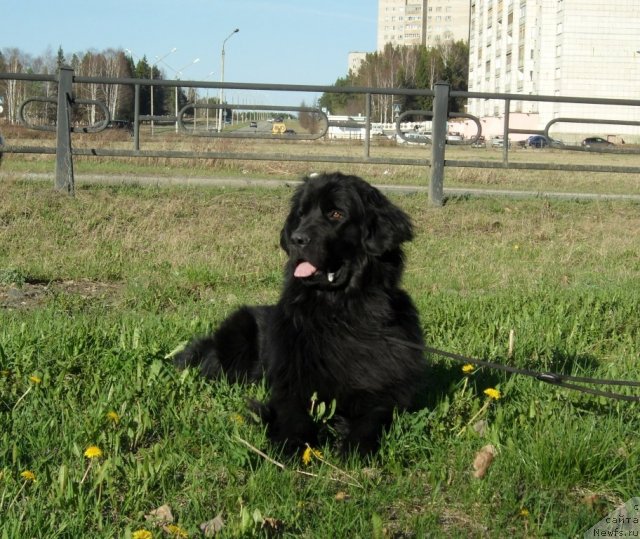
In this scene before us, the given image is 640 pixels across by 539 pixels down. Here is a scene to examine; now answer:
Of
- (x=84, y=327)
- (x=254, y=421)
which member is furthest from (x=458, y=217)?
(x=254, y=421)

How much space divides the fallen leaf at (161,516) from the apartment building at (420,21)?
A: 18370cm

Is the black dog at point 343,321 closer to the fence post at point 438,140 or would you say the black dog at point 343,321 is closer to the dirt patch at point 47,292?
the dirt patch at point 47,292

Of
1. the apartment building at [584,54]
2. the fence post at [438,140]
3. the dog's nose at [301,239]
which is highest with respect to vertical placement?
the apartment building at [584,54]

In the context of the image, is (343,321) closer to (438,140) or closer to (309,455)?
(309,455)

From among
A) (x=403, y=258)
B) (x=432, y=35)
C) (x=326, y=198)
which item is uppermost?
(x=432, y=35)

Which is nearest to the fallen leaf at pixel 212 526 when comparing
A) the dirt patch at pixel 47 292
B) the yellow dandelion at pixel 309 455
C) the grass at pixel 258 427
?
the grass at pixel 258 427

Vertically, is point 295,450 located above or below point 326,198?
below

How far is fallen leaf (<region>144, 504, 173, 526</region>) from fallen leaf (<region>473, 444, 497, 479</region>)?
124cm

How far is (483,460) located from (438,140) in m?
9.10

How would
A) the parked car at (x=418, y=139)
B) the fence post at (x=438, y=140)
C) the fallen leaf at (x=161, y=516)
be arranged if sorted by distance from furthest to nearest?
the parked car at (x=418, y=139)
the fence post at (x=438, y=140)
the fallen leaf at (x=161, y=516)

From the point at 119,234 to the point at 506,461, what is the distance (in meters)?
6.85

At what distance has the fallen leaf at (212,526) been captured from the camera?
278cm

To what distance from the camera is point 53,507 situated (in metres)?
2.96

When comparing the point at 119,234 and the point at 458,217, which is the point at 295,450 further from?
the point at 458,217
